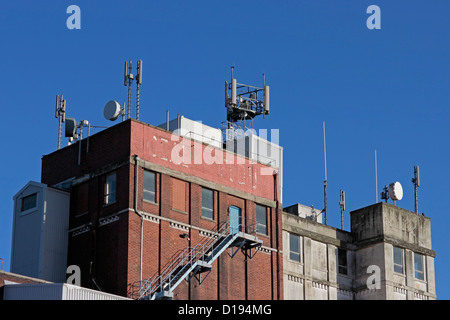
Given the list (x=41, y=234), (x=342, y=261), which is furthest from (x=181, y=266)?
(x=342, y=261)

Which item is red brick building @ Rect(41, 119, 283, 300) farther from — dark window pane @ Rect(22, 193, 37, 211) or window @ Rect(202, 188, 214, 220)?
dark window pane @ Rect(22, 193, 37, 211)

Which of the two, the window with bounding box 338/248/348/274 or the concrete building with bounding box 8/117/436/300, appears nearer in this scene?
the concrete building with bounding box 8/117/436/300

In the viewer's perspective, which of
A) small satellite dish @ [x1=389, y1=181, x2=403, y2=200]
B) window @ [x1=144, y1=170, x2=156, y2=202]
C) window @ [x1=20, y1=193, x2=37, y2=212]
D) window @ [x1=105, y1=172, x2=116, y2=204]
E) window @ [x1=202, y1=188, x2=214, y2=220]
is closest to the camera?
Answer: window @ [x1=144, y1=170, x2=156, y2=202]

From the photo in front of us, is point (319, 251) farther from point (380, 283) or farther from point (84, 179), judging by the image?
point (84, 179)

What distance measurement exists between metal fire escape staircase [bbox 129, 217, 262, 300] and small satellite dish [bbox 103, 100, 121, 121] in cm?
946

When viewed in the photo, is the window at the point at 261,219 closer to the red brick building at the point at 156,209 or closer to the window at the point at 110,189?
the red brick building at the point at 156,209

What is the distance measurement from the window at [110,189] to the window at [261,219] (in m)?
10.4

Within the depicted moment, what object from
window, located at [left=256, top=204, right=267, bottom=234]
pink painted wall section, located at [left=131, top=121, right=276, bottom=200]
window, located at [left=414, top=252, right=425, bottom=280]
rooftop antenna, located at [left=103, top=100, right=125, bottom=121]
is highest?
rooftop antenna, located at [left=103, top=100, right=125, bottom=121]

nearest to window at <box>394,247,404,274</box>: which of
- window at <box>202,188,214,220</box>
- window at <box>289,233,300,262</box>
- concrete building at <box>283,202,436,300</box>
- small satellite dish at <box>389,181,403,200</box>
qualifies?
concrete building at <box>283,202,436,300</box>

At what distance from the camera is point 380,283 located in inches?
3302

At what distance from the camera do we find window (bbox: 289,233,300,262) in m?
82.1

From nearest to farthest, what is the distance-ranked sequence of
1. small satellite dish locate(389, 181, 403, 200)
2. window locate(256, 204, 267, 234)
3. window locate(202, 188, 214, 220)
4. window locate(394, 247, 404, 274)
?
window locate(202, 188, 214, 220)
window locate(256, 204, 267, 234)
window locate(394, 247, 404, 274)
small satellite dish locate(389, 181, 403, 200)
